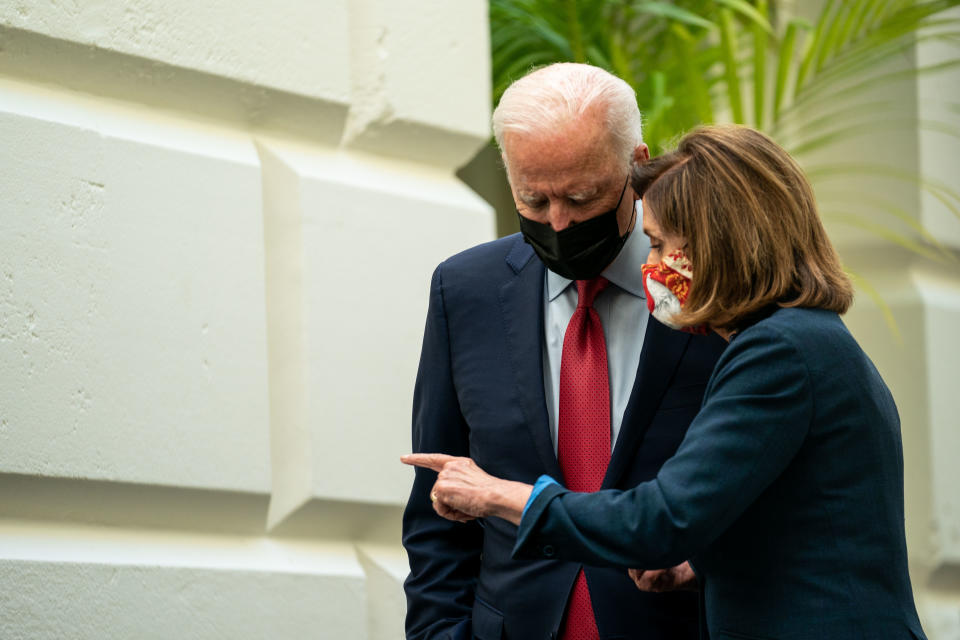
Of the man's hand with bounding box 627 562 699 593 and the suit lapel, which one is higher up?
the suit lapel

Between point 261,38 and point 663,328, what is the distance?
4.34ft

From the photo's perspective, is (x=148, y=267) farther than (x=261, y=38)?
No

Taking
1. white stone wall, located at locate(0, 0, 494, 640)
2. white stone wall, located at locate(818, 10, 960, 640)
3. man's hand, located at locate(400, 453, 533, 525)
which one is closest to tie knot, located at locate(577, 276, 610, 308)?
man's hand, located at locate(400, 453, 533, 525)

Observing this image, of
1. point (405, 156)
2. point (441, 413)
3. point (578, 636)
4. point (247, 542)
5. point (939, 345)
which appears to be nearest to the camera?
point (578, 636)

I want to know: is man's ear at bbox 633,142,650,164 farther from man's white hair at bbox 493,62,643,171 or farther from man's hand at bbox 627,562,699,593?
man's hand at bbox 627,562,699,593

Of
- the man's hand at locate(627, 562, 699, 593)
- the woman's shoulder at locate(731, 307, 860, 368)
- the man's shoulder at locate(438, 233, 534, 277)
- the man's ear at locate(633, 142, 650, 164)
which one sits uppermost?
the man's ear at locate(633, 142, 650, 164)

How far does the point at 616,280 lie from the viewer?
2.12 metres

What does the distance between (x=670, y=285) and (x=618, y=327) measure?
1.23ft

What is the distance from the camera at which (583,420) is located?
205 cm

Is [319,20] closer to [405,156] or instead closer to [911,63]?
[405,156]

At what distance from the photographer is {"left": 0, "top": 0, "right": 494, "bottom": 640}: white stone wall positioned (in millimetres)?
2375

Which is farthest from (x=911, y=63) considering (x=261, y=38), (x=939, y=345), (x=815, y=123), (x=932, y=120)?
(x=261, y=38)

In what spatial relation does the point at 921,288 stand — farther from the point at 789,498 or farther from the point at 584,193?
the point at 789,498

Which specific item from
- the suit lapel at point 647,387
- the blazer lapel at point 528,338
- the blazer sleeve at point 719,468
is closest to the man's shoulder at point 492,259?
the blazer lapel at point 528,338
